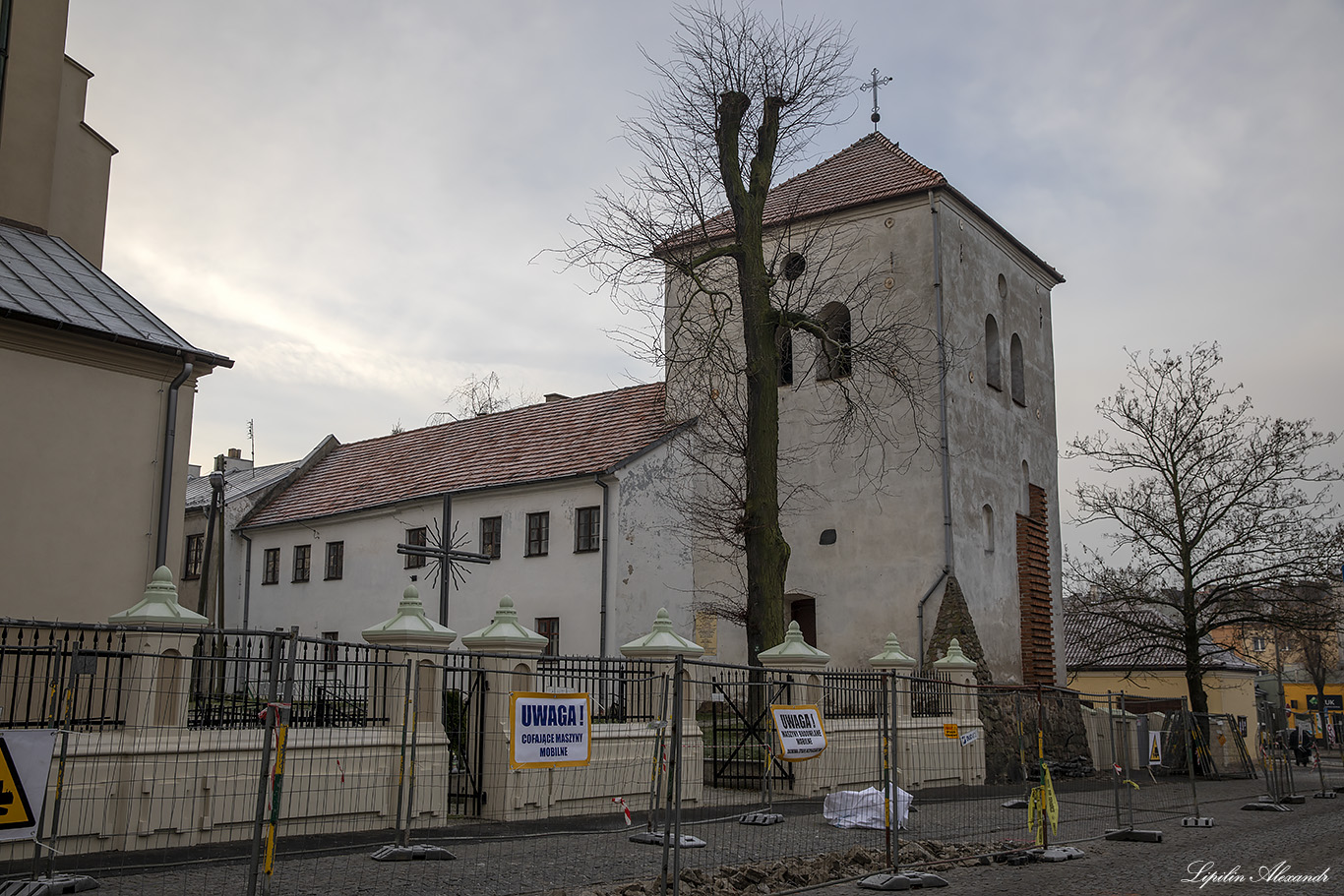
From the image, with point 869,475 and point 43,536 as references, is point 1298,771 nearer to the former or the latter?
point 869,475

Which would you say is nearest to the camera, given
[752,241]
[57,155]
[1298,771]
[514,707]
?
[514,707]

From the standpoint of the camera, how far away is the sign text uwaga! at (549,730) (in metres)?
8.34

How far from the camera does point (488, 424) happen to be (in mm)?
34000

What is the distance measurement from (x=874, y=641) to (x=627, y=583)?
18.6ft

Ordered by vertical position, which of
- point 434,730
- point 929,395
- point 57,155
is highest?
point 57,155

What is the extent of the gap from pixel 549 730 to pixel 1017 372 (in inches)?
919

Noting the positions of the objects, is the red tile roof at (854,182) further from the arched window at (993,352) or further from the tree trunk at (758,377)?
the tree trunk at (758,377)

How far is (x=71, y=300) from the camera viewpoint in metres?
16.7

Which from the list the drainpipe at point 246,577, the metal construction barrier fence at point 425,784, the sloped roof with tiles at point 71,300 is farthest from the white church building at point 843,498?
the sloped roof with tiles at point 71,300

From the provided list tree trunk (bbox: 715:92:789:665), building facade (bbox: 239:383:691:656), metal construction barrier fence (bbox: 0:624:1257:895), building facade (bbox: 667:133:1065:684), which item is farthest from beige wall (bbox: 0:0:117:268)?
building facade (bbox: 667:133:1065:684)

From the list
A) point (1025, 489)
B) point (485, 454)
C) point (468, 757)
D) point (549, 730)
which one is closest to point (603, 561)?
point (485, 454)

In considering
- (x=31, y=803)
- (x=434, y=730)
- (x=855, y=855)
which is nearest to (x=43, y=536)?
(x=434, y=730)

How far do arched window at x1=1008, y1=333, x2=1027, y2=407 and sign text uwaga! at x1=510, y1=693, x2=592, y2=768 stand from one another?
74.1 ft

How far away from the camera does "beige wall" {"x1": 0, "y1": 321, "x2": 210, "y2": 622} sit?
15250 mm
